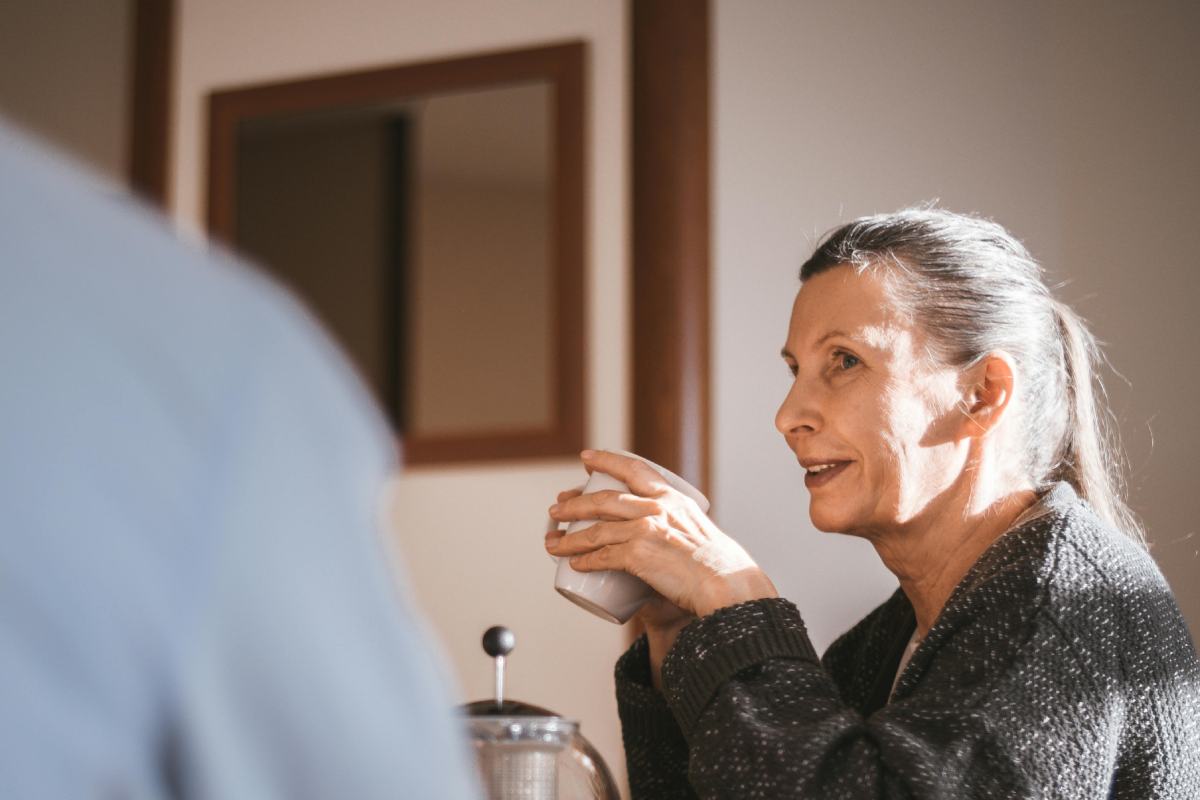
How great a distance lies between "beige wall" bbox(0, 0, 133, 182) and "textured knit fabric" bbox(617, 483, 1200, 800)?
234 cm

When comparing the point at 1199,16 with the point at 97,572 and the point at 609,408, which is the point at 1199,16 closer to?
the point at 609,408

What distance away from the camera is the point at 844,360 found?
141cm

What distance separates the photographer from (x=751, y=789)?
1.03 m

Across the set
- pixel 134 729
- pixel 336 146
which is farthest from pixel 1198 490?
pixel 134 729

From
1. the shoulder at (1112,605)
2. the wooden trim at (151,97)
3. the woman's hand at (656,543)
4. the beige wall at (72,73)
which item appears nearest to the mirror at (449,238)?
the wooden trim at (151,97)

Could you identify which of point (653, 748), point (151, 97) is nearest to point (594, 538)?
point (653, 748)

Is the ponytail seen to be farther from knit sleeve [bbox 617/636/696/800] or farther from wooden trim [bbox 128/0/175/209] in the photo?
wooden trim [bbox 128/0/175/209]

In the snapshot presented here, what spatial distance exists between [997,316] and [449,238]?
146 cm

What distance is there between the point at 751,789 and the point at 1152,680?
1.22 ft

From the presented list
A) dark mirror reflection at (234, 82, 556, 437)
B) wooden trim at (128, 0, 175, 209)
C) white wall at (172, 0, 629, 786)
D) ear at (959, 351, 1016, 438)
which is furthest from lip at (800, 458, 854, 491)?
wooden trim at (128, 0, 175, 209)

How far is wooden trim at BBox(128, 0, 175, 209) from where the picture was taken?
9.75ft

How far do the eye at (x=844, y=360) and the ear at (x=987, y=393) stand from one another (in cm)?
11

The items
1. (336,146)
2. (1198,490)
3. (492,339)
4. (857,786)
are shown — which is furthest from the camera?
(336,146)

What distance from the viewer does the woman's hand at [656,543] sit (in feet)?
3.96
